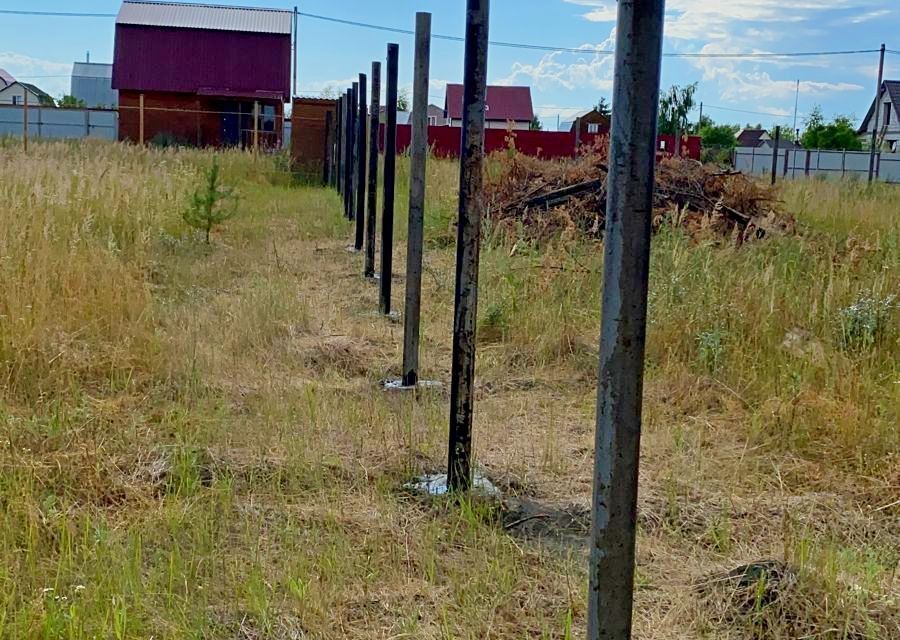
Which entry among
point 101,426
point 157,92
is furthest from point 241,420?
point 157,92

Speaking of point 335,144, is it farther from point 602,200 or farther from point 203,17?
point 203,17

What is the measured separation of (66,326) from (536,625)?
3.01 metres

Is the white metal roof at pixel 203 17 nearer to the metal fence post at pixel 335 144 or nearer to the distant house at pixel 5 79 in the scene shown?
the metal fence post at pixel 335 144

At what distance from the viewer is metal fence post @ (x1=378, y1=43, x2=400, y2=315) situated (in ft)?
18.6

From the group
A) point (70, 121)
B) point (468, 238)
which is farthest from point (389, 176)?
point (70, 121)

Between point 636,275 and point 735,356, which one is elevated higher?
Answer: point 636,275

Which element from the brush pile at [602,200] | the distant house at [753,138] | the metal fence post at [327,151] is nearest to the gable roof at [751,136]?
the distant house at [753,138]

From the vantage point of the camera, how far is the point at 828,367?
4.12 meters

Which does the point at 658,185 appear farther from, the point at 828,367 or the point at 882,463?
the point at 882,463

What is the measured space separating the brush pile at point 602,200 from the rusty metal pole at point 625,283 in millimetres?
6878

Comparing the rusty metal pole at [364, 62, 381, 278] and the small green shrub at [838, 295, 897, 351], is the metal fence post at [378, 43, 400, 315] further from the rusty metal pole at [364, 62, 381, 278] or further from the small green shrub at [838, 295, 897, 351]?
the small green shrub at [838, 295, 897, 351]

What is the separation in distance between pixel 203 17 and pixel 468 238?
35.6m

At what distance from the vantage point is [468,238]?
3.19m

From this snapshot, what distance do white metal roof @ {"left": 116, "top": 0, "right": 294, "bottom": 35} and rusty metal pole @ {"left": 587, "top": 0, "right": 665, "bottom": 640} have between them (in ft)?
116
